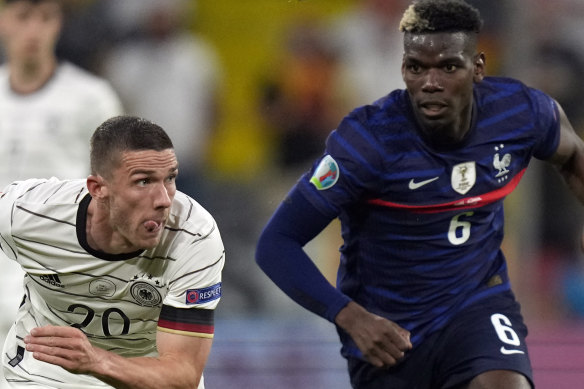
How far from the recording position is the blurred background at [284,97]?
291 inches

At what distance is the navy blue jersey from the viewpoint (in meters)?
4.15

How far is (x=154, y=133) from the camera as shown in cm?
393

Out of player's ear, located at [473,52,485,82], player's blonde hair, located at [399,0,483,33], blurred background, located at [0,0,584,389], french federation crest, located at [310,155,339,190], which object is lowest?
blurred background, located at [0,0,584,389]

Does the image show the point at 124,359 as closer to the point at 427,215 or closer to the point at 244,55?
the point at 427,215

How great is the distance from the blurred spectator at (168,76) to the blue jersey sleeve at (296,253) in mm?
3586

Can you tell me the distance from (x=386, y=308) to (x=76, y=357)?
134cm

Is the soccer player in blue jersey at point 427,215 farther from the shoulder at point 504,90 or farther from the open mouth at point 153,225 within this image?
the open mouth at point 153,225

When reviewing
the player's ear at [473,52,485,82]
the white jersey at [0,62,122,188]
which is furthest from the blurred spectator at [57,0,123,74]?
the player's ear at [473,52,485,82]

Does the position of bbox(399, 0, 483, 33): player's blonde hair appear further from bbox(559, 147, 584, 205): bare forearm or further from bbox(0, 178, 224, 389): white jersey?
bbox(0, 178, 224, 389): white jersey

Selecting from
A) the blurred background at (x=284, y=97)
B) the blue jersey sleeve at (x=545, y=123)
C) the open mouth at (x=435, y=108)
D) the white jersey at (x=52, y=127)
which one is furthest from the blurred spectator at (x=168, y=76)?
the open mouth at (x=435, y=108)

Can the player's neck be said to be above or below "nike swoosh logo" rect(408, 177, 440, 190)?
below

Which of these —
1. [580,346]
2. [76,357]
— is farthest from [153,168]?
[580,346]

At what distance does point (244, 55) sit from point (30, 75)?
2279 mm

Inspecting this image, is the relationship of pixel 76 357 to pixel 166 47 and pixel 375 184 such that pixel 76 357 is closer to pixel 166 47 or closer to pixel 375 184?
pixel 375 184
